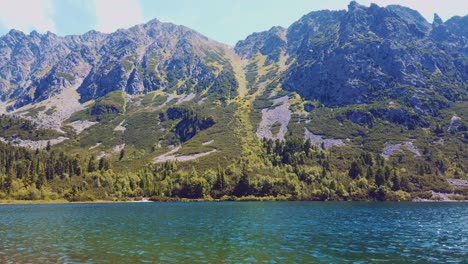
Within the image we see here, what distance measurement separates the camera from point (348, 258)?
151 feet

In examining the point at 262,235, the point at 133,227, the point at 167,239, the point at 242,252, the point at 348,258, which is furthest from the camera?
the point at 133,227

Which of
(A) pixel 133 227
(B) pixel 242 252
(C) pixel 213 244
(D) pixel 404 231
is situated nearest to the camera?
(B) pixel 242 252

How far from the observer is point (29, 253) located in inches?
1916

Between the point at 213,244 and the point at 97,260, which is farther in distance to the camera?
the point at 213,244

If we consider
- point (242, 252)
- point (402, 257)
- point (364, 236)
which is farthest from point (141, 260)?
point (364, 236)

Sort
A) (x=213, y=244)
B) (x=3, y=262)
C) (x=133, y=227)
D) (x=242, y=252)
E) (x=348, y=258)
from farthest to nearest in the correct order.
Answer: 1. (x=133, y=227)
2. (x=213, y=244)
3. (x=242, y=252)
4. (x=348, y=258)
5. (x=3, y=262)

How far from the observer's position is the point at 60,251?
50.2 metres

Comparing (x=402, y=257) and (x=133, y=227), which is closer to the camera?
(x=402, y=257)

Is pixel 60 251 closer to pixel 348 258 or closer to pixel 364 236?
pixel 348 258

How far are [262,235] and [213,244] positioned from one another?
13160 millimetres

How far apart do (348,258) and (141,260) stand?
79.3 ft

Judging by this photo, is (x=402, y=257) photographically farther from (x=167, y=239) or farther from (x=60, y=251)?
(x=60, y=251)

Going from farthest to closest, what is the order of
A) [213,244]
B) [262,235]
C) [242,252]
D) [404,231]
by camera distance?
[404,231]
[262,235]
[213,244]
[242,252]

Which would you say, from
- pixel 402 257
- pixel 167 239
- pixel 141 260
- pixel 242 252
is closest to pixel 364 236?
pixel 402 257
